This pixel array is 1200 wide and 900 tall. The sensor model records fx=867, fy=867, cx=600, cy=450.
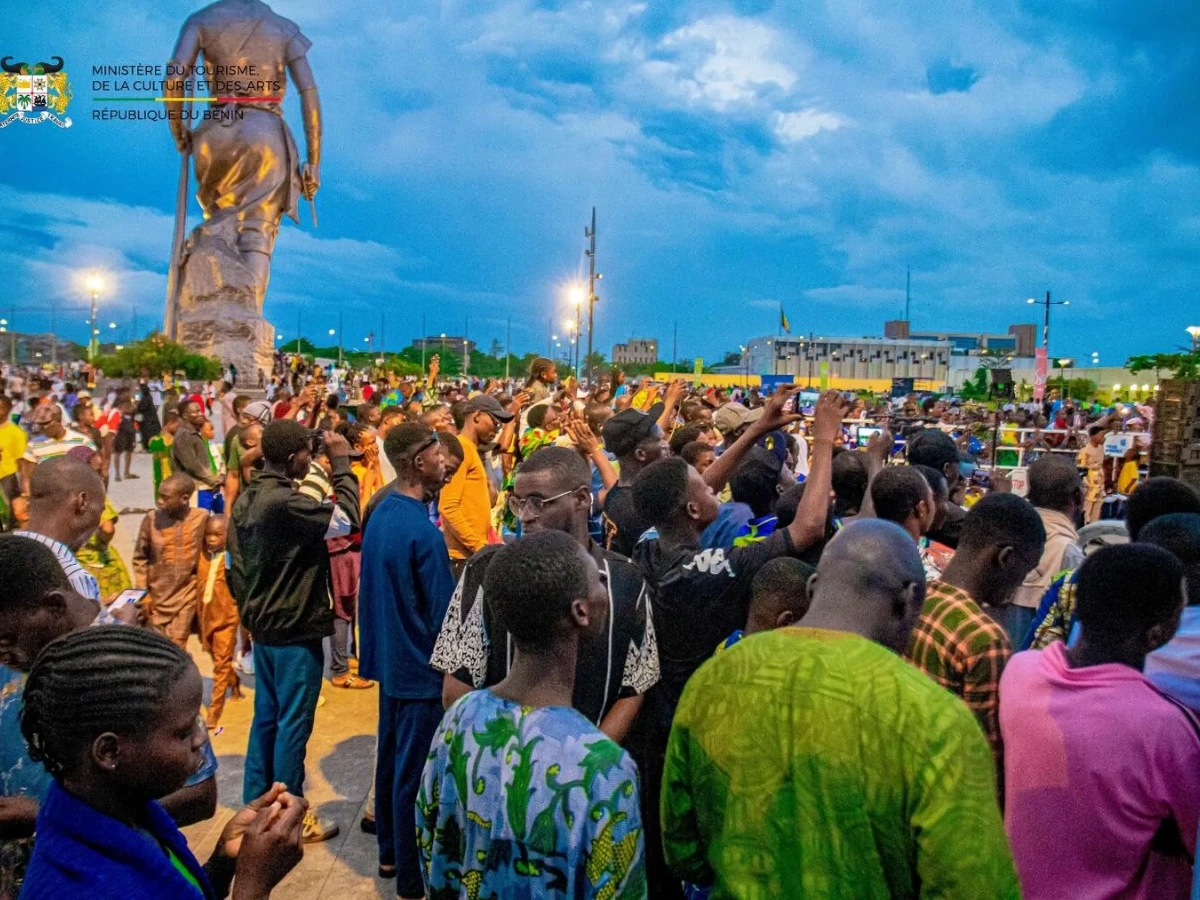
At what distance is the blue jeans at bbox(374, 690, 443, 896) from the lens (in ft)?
12.2

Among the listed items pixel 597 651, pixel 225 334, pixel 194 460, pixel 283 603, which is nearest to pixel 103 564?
pixel 283 603

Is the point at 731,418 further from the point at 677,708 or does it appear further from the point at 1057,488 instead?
the point at 677,708

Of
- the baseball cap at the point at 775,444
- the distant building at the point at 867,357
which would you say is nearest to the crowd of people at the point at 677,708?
the baseball cap at the point at 775,444

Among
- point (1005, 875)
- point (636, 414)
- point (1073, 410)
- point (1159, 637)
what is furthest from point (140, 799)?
point (1073, 410)

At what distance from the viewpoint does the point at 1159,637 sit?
2293 mm

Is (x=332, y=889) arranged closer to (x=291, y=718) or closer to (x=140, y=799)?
(x=291, y=718)

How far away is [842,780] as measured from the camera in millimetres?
1705

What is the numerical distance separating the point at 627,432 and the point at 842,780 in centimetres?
357

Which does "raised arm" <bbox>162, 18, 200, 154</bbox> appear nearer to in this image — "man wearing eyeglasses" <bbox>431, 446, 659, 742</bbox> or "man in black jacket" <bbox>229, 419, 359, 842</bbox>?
"man in black jacket" <bbox>229, 419, 359, 842</bbox>

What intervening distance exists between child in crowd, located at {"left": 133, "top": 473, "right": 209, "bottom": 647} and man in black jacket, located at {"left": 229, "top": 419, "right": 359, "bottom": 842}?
5.82 feet

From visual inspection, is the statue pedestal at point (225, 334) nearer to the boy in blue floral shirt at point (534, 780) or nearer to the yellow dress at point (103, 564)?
the yellow dress at point (103, 564)

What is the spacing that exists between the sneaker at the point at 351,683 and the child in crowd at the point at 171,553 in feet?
3.96

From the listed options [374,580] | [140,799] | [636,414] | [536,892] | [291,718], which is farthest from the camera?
[636,414]

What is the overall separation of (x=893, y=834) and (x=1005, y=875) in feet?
0.70
